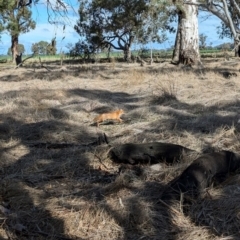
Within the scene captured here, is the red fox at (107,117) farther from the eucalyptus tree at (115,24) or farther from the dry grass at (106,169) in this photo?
the eucalyptus tree at (115,24)

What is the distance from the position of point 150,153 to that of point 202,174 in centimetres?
111

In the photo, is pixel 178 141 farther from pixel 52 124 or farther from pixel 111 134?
pixel 52 124

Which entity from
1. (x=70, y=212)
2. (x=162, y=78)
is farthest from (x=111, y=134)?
(x=162, y=78)

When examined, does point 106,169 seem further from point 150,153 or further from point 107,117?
point 107,117

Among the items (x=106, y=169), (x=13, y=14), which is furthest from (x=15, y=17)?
(x=106, y=169)

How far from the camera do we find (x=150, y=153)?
5457mm

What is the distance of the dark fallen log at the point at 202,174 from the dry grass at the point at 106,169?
0.33ft

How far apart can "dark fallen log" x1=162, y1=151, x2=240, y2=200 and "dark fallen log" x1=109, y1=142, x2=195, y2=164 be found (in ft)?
1.86

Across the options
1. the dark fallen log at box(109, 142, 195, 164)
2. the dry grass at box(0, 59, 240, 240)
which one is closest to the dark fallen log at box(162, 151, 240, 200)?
the dry grass at box(0, 59, 240, 240)

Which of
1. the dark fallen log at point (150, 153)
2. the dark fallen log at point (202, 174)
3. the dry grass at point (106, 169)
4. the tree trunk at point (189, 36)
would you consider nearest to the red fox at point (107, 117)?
the dry grass at point (106, 169)

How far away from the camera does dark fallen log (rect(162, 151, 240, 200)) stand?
423 centimetres

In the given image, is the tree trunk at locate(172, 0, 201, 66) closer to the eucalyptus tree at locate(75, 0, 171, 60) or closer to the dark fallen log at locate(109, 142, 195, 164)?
the eucalyptus tree at locate(75, 0, 171, 60)

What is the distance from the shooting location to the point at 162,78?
13148 millimetres

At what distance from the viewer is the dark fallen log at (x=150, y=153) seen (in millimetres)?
5363
